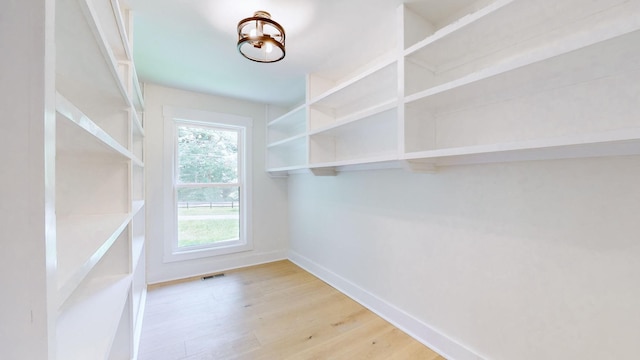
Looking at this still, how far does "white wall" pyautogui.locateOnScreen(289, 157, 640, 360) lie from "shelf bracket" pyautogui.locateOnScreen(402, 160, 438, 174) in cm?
9

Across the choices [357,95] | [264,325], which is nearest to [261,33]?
[357,95]

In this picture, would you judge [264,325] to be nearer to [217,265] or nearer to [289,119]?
[217,265]

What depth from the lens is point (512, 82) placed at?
3.99ft

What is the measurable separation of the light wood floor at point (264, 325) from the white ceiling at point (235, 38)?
228cm

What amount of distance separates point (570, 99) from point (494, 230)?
76 centimetres

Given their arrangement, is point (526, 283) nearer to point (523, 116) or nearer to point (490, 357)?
point (490, 357)

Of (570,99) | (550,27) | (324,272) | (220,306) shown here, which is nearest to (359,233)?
(324,272)

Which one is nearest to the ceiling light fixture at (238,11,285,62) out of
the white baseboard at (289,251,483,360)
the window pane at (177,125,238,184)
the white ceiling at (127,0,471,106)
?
the white ceiling at (127,0,471,106)

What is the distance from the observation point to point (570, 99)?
45.4 inches

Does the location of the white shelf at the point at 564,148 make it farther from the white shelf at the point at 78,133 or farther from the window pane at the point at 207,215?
the window pane at the point at 207,215

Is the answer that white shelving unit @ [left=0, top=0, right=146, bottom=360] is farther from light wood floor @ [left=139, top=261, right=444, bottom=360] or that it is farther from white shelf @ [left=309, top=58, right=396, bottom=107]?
white shelf @ [left=309, top=58, right=396, bottom=107]

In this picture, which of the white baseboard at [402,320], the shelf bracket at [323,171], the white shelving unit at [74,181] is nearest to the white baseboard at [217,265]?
the white shelving unit at [74,181]

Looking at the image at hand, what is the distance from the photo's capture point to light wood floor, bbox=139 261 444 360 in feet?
5.58

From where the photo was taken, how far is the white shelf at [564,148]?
2.82ft
